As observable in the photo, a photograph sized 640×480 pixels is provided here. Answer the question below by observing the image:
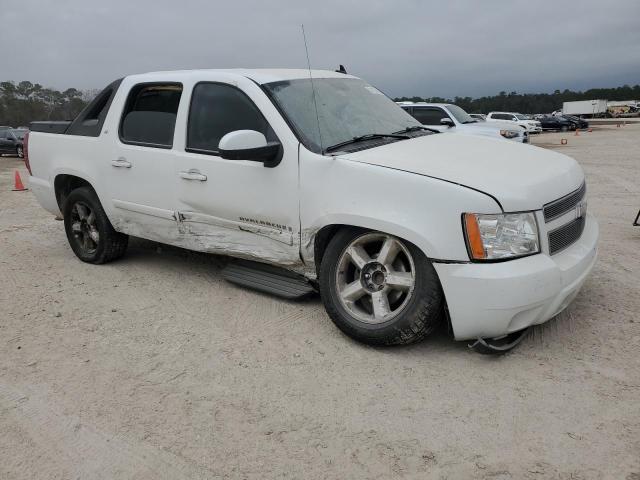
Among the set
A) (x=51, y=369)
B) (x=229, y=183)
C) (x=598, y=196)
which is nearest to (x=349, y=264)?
(x=229, y=183)

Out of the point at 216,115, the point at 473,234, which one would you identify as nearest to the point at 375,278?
the point at 473,234

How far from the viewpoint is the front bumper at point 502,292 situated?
3049mm

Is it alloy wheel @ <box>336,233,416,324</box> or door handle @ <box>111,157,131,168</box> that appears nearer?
alloy wheel @ <box>336,233,416,324</box>

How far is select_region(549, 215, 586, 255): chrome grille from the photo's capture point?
3.31 m

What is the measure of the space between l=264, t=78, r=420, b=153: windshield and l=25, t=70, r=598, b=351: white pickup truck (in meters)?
0.02

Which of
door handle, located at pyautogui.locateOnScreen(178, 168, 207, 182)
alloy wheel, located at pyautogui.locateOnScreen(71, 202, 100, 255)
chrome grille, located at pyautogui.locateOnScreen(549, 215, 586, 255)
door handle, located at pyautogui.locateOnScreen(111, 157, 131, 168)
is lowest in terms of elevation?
alloy wheel, located at pyautogui.locateOnScreen(71, 202, 100, 255)

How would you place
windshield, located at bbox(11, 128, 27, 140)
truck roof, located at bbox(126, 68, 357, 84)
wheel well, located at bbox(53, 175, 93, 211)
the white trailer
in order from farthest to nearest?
the white trailer → windshield, located at bbox(11, 128, 27, 140) → wheel well, located at bbox(53, 175, 93, 211) → truck roof, located at bbox(126, 68, 357, 84)

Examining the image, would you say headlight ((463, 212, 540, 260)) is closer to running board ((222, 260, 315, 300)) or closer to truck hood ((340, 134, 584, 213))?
truck hood ((340, 134, 584, 213))

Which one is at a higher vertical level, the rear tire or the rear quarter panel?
the rear quarter panel

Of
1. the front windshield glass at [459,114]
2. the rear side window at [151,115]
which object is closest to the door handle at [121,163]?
the rear side window at [151,115]

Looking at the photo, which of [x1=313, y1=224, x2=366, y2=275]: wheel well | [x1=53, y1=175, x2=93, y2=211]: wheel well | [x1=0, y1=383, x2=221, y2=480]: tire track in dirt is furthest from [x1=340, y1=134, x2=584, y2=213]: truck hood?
[x1=53, y1=175, x2=93, y2=211]: wheel well

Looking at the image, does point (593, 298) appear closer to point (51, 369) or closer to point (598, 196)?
point (51, 369)

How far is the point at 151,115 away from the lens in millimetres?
4773

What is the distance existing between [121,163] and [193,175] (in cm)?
97
